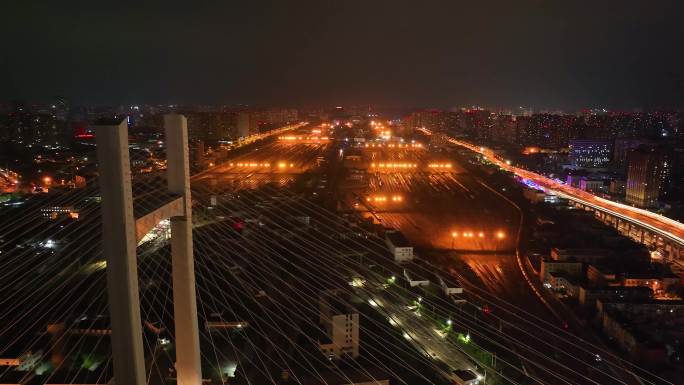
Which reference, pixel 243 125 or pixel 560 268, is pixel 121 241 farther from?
pixel 243 125

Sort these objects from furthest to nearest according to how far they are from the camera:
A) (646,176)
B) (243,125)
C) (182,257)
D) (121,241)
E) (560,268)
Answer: (243,125), (646,176), (560,268), (182,257), (121,241)

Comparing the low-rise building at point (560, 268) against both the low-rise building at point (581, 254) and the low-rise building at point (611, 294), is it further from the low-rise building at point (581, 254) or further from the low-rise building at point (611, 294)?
the low-rise building at point (611, 294)

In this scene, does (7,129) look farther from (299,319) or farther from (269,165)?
(299,319)

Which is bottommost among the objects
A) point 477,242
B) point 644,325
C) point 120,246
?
point 644,325

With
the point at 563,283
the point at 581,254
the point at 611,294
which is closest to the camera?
the point at 611,294

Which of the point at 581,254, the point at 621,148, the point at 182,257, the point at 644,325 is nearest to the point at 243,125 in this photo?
the point at 621,148

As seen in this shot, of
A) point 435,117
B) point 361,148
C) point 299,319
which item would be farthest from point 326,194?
point 435,117
